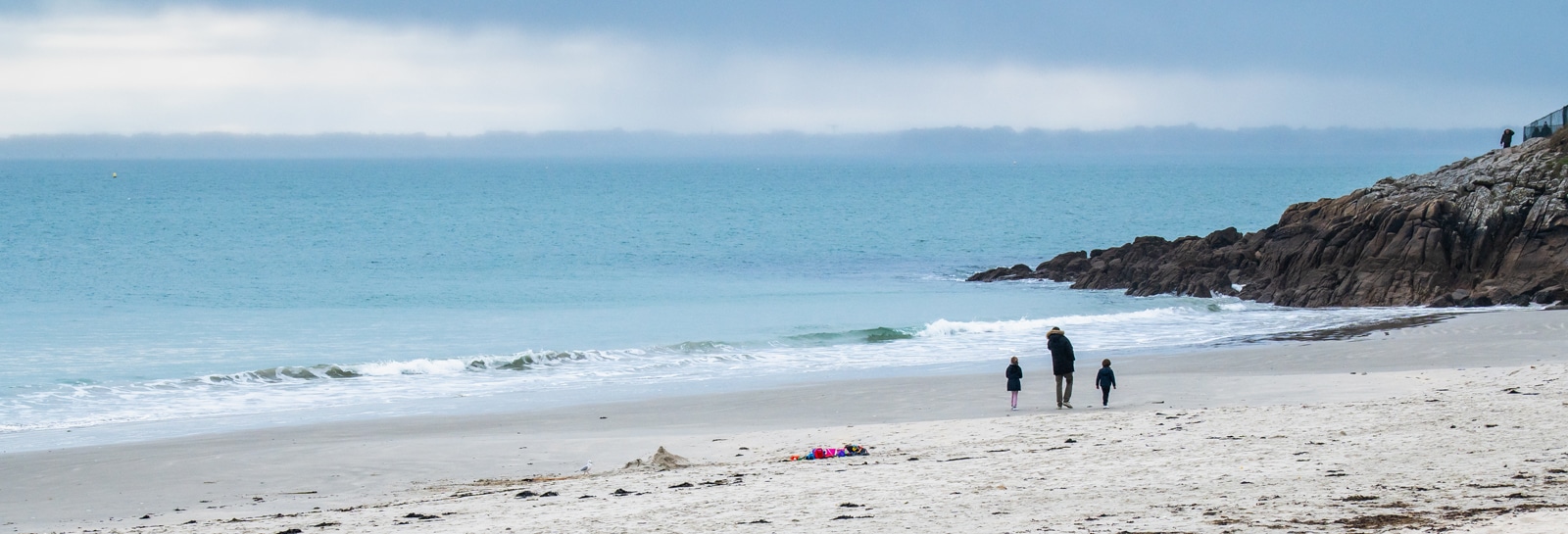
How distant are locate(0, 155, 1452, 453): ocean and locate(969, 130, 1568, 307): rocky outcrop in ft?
4.40

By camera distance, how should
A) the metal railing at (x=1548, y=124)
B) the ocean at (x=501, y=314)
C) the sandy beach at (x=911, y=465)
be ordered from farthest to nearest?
1. the metal railing at (x=1548, y=124)
2. the ocean at (x=501, y=314)
3. the sandy beach at (x=911, y=465)

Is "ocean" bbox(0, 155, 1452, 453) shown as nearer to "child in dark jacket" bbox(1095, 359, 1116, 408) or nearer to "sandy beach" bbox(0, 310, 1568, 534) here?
"sandy beach" bbox(0, 310, 1568, 534)

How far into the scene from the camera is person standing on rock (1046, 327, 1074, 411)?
680 inches

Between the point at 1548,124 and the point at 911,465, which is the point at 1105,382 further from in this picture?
the point at 1548,124

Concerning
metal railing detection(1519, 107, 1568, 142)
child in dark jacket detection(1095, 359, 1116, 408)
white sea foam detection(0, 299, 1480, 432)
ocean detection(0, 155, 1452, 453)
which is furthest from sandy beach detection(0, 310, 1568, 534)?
metal railing detection(1519, 107, 1568, 142)

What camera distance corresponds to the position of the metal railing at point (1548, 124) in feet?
126

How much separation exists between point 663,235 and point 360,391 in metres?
47.5

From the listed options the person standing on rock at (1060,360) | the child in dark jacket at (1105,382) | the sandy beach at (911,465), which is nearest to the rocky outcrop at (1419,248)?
the sandy beach at (911,465)

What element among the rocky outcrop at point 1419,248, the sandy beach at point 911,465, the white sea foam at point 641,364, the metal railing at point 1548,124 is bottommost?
the sandy beach at point 911,465

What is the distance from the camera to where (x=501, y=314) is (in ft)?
113

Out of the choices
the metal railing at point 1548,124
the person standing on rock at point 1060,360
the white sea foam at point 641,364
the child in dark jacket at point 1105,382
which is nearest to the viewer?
the person standing on rock at point 1060,360

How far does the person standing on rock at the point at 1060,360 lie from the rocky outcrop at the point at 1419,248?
54.5ft

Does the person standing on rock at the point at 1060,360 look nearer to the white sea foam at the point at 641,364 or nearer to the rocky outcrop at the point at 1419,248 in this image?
the white sea foam at the point at 641,364

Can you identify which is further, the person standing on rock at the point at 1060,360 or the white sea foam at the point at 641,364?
the white sea foam at the point at 641,364
